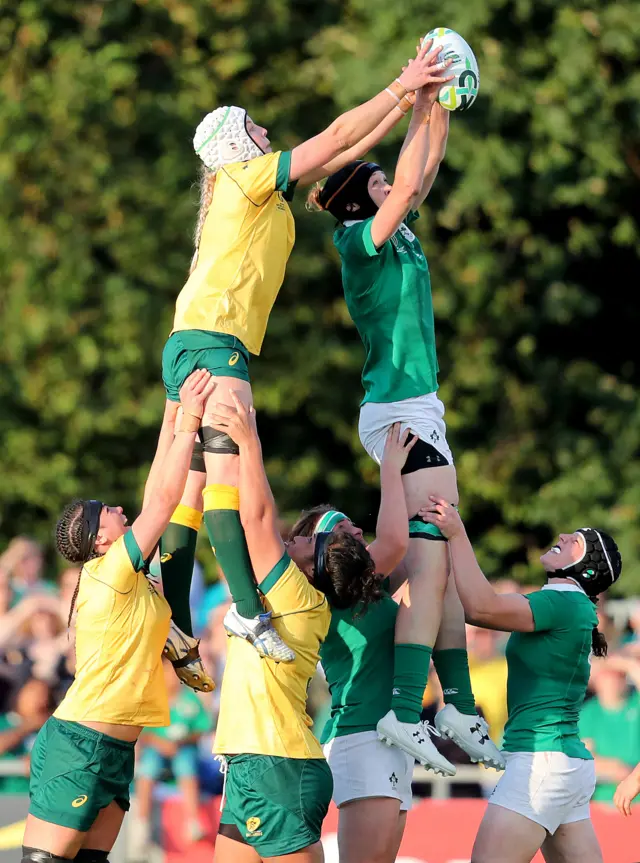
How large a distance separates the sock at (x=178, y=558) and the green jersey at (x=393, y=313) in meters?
0.91

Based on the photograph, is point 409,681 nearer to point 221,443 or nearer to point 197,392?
point 221,443

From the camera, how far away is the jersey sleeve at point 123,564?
17.4 ft

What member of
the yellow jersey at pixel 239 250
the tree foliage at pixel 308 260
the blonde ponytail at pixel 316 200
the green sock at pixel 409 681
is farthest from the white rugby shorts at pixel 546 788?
the tree foliage at pixel 308 260

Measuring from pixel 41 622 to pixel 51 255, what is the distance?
5783 mm

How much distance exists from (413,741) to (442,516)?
0.88 metres

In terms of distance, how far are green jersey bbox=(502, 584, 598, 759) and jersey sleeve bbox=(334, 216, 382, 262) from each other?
5.02ft

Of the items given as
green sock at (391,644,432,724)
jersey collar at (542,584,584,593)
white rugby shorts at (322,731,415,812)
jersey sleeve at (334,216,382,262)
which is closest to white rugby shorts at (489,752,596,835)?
white rugby shorts at (322,731,415,812)

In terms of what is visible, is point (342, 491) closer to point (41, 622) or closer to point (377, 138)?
point (41, 622)

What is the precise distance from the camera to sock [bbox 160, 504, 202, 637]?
19.0 feet

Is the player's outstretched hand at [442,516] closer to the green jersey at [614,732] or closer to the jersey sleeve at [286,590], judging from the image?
the jersey sleeve at [286,590]

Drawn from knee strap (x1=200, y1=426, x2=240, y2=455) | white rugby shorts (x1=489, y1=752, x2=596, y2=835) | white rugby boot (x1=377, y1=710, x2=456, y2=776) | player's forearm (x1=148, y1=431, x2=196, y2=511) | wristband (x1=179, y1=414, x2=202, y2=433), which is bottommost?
white rugby shorts (x1=489, y1=752, x2=596, y2=835)

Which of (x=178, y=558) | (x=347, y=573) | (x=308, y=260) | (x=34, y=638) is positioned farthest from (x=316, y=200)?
(x=308, y=260)

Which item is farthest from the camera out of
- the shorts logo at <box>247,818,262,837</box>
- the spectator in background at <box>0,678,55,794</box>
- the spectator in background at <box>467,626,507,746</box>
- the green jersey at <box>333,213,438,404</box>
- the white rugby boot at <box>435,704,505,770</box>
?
the spectator in background at <box>0,678,55,794</box>

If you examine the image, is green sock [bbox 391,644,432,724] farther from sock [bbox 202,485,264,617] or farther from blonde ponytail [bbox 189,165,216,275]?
blonde ponytail [bbox 189,165,216,275]
